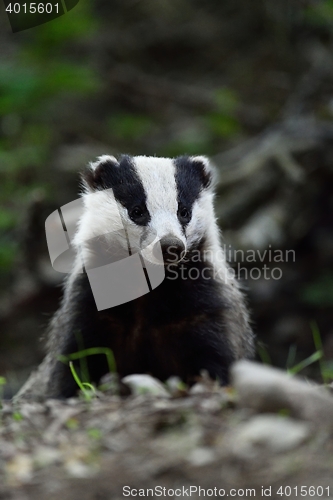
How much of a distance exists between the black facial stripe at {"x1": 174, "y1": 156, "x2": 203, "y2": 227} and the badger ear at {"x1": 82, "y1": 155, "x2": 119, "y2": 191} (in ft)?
1.21

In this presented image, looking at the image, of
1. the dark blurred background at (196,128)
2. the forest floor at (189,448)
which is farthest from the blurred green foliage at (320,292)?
the forest floor at (189,448)

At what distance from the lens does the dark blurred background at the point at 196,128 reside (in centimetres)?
668

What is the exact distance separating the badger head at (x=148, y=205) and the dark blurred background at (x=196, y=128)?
1128mm

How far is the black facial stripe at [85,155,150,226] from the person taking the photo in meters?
3.89

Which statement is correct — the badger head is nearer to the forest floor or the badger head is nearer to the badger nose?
the badger nose

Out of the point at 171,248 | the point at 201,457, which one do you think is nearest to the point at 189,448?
the point at 201,457

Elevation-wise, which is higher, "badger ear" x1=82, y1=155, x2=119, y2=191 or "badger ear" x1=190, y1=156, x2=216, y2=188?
"badger ear" x1=82, y1=155, x2=119, y2=191

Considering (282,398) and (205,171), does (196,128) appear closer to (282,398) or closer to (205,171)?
(205,171)

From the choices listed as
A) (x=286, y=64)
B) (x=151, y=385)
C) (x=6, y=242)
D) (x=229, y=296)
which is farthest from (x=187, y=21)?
(x=151, y=385)

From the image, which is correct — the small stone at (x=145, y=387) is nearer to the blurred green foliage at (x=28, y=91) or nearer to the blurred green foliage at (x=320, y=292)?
the blurred green foliage at (x=28, y=91)

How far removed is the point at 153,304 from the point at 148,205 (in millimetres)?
537

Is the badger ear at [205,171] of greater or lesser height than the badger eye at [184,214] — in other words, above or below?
above

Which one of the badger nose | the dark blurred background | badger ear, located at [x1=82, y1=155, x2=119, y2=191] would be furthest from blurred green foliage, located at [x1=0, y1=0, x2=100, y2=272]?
the badger nose

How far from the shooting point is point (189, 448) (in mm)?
2133
